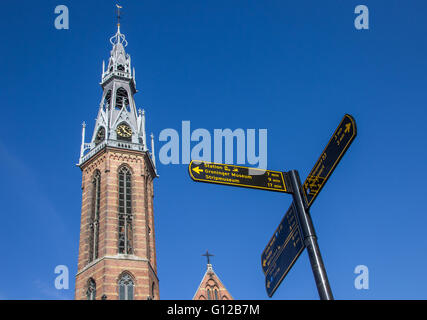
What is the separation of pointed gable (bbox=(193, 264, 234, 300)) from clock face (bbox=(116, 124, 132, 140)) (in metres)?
14.2

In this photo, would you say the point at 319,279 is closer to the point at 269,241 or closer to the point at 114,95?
the point at 269,241

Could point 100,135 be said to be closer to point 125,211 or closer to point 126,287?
point 125,211

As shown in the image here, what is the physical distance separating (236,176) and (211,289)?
3482 cm

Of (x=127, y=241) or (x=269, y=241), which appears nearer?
(x=269, y=241)

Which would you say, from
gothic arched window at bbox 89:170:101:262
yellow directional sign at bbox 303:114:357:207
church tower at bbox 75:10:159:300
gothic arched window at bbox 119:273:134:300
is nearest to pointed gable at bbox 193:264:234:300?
church tower at bbox 75:10:159:300

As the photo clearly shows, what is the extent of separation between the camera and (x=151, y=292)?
120ft

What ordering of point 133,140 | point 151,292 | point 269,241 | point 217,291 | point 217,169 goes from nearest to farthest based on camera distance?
point 217,169, point 269,241, point 151,292, point 217,291, point 133,140

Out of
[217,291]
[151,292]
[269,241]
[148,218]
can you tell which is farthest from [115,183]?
[269,241]

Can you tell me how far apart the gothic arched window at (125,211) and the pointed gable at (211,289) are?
6592 millimetres

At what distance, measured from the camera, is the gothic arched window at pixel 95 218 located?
124 ft

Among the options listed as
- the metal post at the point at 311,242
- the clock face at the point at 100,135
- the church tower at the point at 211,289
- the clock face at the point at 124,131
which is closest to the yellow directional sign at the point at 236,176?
the metal post at the point at 311,242

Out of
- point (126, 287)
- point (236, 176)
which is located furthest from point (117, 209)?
point (236, 176)

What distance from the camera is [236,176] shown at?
6102 mm
